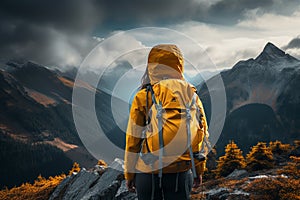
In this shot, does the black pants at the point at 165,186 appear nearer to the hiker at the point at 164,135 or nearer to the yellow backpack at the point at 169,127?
the hiker at the point at 164,135

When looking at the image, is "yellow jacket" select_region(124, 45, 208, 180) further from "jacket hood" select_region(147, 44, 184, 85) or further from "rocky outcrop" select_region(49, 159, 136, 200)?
"rocky outcrop" select_region(49, 159, 136, 200)

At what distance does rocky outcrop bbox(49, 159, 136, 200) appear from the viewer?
1306 centimetres

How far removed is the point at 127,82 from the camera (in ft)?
21.4

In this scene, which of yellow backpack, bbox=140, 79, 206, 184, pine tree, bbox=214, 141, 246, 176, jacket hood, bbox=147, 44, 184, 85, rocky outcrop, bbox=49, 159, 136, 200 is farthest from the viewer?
pine tree, bbox=214, 141, 246, 176

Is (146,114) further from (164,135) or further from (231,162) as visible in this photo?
(231,162)

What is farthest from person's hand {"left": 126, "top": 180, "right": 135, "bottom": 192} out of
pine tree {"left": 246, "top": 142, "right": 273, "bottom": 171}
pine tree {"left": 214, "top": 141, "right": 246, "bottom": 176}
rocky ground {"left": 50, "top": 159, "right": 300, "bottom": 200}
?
pine tree {"left": 214, "top": 141, "right": 246, "bottom": 176}

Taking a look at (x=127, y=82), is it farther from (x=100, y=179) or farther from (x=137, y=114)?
(x=100, y=179)

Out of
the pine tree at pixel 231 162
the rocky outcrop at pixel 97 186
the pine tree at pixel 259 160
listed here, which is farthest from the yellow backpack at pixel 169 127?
the pine tree at pixel 231 162

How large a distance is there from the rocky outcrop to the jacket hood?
9051mm

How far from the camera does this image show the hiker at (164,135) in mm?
4406

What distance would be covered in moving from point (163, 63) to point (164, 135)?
1388mm

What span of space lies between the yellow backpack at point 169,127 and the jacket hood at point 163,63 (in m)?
0.22

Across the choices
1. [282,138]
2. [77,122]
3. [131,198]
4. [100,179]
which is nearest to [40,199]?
[100,179]

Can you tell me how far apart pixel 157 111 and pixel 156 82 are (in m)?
0.61
